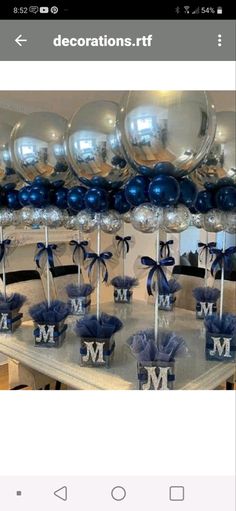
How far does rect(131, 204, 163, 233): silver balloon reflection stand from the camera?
0.84 m

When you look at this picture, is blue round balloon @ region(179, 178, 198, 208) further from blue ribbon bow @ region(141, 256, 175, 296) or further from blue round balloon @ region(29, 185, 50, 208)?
blue round balloon @ region(29, 185, 50, 208)

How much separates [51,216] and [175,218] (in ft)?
1.97

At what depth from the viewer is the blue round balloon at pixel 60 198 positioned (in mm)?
1247

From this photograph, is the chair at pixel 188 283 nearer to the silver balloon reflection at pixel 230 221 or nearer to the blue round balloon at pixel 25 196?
the silver balloon reflection at pixel 230 221

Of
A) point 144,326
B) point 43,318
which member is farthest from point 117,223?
point 144,326

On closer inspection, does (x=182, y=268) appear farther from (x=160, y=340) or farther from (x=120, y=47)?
(x=120, y=47)

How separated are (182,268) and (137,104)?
1.80 metres

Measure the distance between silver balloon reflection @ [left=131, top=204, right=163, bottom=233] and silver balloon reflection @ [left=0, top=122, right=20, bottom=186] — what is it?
62 cm

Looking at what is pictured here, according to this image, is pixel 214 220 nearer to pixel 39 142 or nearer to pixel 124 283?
pixel 39 142

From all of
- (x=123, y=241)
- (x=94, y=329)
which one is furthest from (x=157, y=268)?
(x=123, y=241)

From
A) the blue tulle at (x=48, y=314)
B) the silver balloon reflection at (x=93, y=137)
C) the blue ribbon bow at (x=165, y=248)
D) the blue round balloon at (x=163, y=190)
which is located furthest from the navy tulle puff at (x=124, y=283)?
the blue round balloon at (x=163, y=190)

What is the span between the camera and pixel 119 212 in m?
1.20

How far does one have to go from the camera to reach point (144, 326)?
59.9 inches

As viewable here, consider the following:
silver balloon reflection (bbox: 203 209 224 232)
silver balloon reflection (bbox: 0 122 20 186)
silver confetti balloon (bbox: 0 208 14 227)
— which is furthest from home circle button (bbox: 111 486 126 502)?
silver confetti balloon (bbox: 0 208 14 227)
